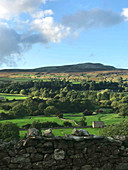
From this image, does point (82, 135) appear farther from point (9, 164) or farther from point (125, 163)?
point (9, 164)

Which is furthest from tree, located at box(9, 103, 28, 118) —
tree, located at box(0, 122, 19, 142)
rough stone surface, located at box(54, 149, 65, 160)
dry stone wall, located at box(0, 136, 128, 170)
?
rough stone surface, located at box(54, 149, 65, 160)

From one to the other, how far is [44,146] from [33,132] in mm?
645

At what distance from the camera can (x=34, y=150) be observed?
6.36 m

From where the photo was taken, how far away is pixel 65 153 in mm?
6484

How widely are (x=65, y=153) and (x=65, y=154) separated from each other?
0.03 metres

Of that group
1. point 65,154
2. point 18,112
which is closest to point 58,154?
point 65,154

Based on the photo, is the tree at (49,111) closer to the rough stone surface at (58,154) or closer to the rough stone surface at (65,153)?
the rough stone surface at (65,153)

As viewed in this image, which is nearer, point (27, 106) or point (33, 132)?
point (33, 132)

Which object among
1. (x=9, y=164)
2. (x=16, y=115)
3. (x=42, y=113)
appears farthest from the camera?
(x=42, y=113)

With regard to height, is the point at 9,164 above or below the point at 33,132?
below

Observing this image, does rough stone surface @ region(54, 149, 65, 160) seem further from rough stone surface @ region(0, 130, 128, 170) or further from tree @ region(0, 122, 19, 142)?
tree @ region(0, 122, 19, 142)

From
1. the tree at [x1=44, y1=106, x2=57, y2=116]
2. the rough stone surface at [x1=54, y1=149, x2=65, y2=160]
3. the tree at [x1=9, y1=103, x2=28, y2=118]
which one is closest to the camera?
the rough stone surface at [x1=54, y1=149, x2=65, y2=160]

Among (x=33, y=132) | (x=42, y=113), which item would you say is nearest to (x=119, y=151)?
(x=33, y=132)

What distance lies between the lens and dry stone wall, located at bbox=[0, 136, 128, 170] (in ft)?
20.6
